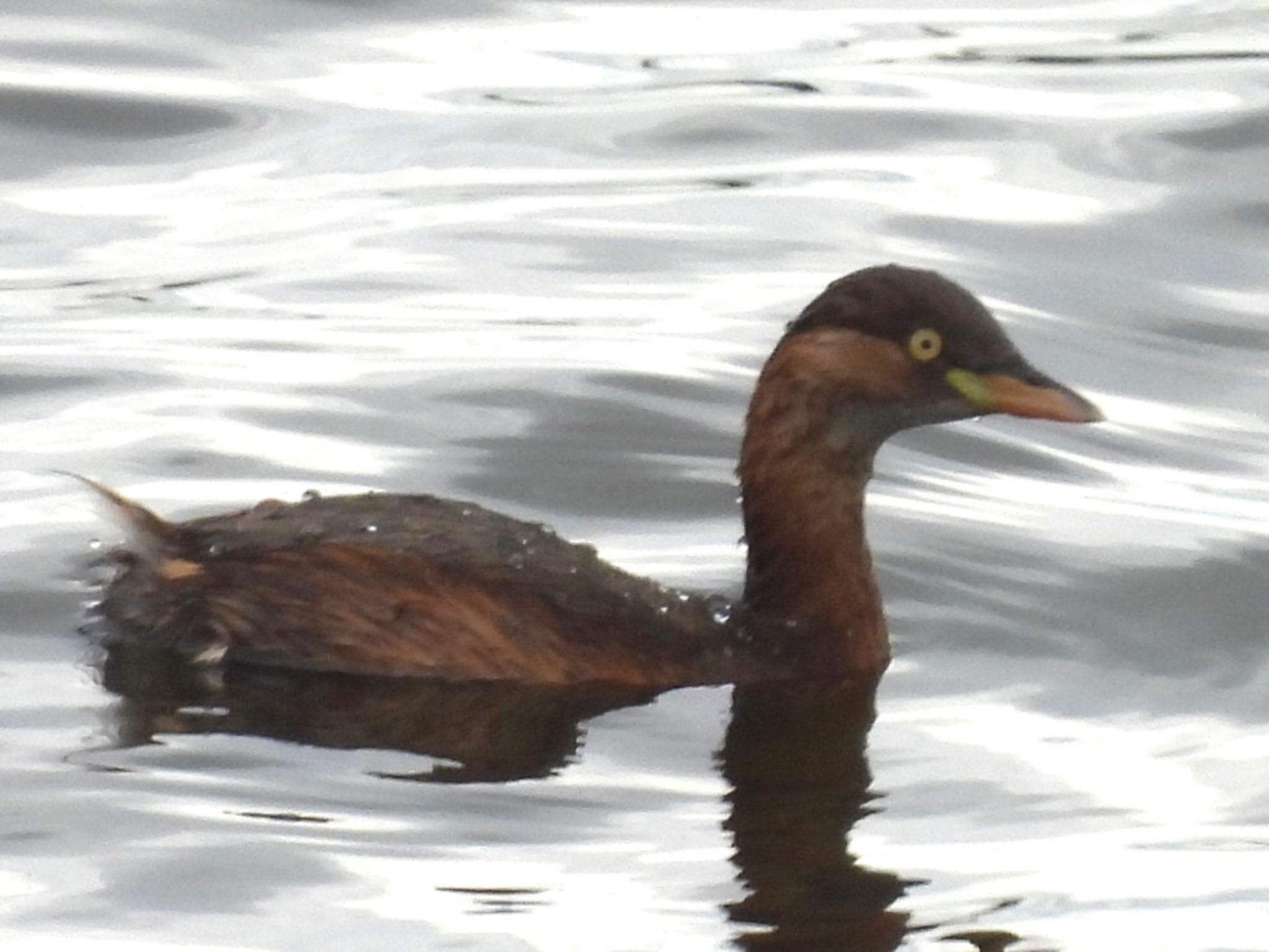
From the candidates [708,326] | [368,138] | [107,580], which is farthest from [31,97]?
[107,580]

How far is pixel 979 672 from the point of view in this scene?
8.10m

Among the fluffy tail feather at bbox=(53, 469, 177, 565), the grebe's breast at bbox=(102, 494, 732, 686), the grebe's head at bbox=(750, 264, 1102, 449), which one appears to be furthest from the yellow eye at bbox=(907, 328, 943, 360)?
the fluffy tail feather at bbox=(53, 469, 177, 565)

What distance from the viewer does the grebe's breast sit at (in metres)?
7.56

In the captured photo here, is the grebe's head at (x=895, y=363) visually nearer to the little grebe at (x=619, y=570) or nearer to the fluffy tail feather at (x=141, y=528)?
the little grebe at (x=619, y=570)

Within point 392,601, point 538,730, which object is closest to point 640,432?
point 392,601

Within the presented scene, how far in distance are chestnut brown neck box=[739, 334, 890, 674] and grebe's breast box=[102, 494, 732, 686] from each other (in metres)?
0.46

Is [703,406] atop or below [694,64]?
below

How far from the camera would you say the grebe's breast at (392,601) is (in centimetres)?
756

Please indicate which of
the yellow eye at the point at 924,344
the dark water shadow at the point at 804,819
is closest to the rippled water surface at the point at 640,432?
the dark water shadow at the point at 804,819

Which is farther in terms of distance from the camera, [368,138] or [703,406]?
[368,138]

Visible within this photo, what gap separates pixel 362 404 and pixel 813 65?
6270mm

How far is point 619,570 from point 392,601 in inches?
23.4

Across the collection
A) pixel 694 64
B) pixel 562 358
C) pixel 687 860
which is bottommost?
pixel 687 860

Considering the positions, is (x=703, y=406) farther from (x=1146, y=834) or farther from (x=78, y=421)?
(x=1146, y=834)
